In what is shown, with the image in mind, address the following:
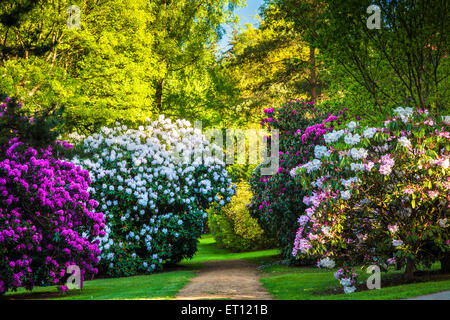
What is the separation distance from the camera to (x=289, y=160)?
15.1 metres

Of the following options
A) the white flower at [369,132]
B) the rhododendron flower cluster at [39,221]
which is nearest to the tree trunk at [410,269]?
the white flower at [369,132]

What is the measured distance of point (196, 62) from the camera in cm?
2759

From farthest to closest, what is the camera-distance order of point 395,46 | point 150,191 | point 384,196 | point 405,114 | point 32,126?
1. point 150,191
2. point 395,46
3. point 405,114
4. point 384,196
5. point 32,126

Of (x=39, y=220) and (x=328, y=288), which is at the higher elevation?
(x=39, y=220)

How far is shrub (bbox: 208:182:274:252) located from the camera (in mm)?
23672

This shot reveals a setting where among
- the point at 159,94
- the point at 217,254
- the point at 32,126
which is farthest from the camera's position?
the point at 159,94

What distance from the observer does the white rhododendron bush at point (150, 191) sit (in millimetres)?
15820

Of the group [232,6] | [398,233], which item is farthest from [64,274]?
[232,6]

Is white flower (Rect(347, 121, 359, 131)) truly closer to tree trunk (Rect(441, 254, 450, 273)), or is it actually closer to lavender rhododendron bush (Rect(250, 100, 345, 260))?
tree trunk (Rect(441, 254, 450, 273))

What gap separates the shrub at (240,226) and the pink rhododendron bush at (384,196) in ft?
45.8

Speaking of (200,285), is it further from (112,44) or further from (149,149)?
(112,44)

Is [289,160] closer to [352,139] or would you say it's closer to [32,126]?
[352,139]

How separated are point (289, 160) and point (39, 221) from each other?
7.71 m

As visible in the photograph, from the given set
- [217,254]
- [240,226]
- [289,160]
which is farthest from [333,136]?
[217,254]
